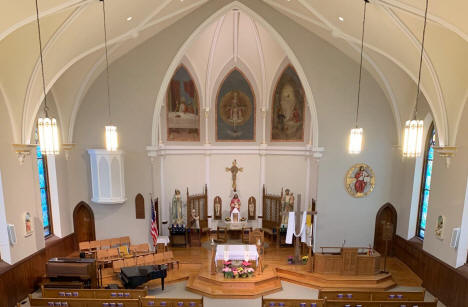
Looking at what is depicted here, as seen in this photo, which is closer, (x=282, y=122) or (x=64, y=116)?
(x=64, y=116)

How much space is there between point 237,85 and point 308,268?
9.58 metres

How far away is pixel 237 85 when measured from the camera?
15.8 m

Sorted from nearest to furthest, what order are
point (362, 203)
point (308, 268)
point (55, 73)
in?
point (55, 73) < point (308, 268) < point (362, 203)

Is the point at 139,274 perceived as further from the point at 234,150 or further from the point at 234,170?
the point at 234,150

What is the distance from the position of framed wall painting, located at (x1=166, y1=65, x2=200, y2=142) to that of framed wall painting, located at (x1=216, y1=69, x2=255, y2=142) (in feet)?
4.05

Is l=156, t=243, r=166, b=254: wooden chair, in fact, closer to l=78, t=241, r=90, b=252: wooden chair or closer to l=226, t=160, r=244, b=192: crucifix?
l=78, t=241, r=90, b=252: wooden chair

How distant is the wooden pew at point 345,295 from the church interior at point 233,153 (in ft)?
0.11

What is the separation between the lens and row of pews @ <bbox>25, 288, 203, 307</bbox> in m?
7.73

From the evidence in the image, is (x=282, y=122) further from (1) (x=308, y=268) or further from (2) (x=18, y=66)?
(2) (x=18, y=66)

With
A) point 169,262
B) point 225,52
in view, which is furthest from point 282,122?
point 169,262

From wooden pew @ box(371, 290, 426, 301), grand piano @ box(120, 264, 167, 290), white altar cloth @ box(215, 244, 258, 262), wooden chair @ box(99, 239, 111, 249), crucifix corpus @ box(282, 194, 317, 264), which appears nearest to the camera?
wooden pew @ box(371, 290, 426, 301)

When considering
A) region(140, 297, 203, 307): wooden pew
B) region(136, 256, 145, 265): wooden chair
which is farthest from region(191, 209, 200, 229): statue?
region(140, 297, 203, 307): wooden pew

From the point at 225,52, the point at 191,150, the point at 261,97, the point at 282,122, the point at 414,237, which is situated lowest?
the point at 414,237

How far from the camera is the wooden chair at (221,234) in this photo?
48.5ft
